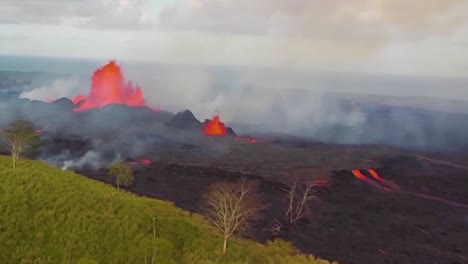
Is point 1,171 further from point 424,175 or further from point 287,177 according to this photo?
point 424,175

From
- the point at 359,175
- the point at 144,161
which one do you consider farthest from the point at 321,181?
the point at 144,161

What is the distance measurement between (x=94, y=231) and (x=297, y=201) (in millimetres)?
69027

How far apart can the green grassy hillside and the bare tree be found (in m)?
42.6

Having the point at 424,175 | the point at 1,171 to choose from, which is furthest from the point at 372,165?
the point at 1,171

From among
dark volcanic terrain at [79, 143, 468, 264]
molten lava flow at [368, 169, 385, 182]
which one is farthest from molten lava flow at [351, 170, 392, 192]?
molten lava flow at [368, 169, 385, 182]

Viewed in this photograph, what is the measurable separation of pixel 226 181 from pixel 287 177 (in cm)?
1967

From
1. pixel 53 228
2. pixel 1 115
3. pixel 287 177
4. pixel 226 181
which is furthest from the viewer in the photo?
pixel 1 115

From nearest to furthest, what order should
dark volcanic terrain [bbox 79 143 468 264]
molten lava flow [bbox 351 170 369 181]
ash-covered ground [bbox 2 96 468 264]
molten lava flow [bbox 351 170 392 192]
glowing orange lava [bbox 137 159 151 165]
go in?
1. dark volcanic terrain [bbox 79 143 468 264]
2. ash-covered ground [bbox 2 96 468 264]
3. molten lava flow [bbox 351 170 392 192]
4. glowing orange lava [bbox 137 159 151 165]
5. molten lava flow [bbox 351 170 369 181]

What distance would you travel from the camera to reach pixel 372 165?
152 meters

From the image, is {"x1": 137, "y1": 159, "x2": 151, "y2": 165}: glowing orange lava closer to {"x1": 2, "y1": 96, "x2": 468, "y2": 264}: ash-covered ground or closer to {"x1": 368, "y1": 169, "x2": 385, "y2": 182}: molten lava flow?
{"x1": 2, "y1": 96, "x2": 468, "y2": 264}: ash-covered ground

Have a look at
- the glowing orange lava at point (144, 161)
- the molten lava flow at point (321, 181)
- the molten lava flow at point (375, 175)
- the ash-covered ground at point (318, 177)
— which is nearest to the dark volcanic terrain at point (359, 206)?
the ash-covered ground at point (318, 177)

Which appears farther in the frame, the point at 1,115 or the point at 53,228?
the point at 1,115

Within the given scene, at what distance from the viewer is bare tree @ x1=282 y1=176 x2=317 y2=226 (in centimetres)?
9022

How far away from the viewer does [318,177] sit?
5039 inches
